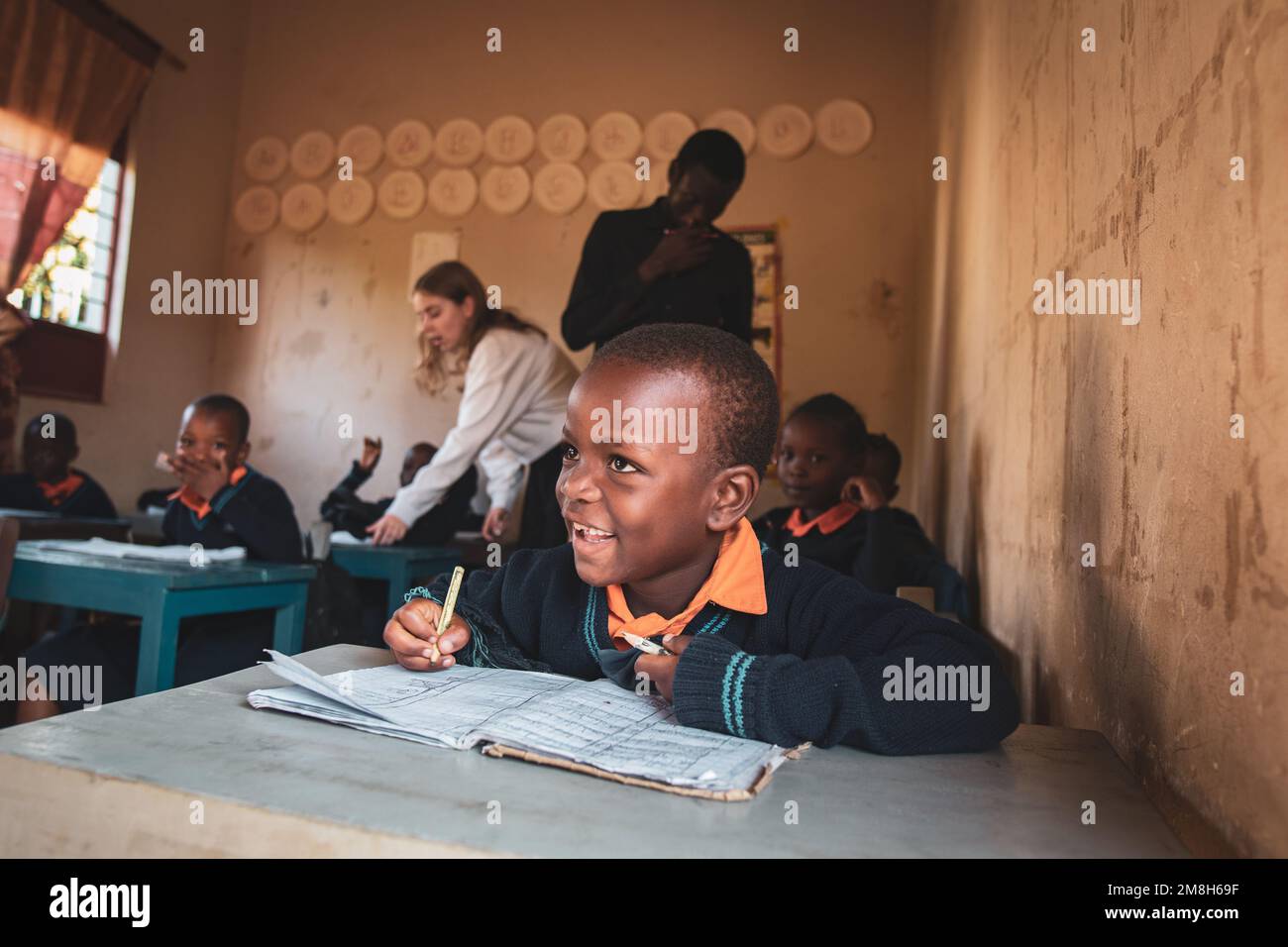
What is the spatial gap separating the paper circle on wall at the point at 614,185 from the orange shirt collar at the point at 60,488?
9.93 feet

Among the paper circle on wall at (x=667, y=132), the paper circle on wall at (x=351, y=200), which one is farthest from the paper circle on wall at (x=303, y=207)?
the paper circle on wall at (x=667, y=132)

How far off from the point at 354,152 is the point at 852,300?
3.22 metres

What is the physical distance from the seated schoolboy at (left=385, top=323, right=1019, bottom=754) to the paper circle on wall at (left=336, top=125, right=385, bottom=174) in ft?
16.9

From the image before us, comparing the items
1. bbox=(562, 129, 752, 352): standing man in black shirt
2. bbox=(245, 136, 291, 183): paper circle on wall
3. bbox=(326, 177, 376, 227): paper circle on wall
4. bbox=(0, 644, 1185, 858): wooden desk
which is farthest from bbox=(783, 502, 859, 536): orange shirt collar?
bbox=(245, 136, 291, 183): paper circle on wall

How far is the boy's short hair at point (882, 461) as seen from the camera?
341 cm

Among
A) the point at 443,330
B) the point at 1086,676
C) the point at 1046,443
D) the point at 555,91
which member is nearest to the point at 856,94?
the point at 555,91

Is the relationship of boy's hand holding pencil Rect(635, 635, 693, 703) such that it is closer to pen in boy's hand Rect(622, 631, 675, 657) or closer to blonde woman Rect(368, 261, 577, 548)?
pen in boy's hand Rect(622, 631, 675, 657)

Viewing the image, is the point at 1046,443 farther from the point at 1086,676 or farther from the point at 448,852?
the point at 448,852

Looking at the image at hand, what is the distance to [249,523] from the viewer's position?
2.60 m

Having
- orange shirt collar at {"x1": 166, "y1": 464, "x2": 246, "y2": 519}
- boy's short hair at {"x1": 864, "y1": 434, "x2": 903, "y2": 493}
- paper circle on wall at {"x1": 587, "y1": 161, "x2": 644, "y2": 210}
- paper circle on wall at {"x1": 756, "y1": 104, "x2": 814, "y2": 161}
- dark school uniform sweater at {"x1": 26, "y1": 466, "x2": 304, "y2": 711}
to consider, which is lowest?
dark school uniform sweater at {"x1": 26, "y1": 466, "x2": 304, "y2": 711}

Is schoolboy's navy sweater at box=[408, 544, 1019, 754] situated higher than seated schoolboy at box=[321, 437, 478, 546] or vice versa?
seated schoolboy at box=[321, 437, 478, 546]

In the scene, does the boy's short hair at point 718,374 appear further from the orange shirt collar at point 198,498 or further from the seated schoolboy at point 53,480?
the seated schoolboy at point 53,480

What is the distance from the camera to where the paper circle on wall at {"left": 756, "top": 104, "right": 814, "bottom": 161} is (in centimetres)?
501

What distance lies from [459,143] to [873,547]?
14.0ft
